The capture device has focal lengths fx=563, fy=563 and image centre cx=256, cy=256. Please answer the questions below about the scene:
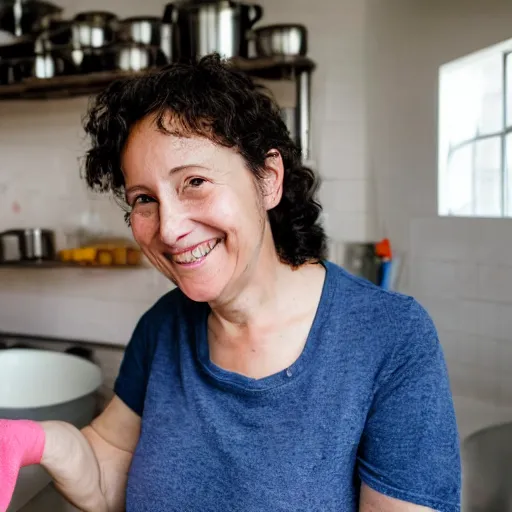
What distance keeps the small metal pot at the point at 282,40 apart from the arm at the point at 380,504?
123cm

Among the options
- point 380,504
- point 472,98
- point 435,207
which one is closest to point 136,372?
point 380,504

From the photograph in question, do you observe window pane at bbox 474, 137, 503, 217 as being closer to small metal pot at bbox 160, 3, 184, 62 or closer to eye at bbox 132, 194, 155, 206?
small metal pot at bbox 160, 3, 184, 62

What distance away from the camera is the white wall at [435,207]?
1.53 metres

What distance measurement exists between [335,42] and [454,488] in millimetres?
1429

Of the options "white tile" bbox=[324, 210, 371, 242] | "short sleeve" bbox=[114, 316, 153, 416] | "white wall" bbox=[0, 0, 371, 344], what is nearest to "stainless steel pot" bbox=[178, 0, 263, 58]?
"white wall" bbox=[0, 0, 371, 344]

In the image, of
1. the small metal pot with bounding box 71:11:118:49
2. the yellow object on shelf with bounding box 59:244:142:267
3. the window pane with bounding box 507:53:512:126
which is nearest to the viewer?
the window pane with bounding box 507:53:512:126

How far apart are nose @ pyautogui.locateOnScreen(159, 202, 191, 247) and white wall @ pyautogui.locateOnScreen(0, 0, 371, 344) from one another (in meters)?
1.14

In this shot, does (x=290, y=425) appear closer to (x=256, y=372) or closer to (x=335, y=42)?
(x=256, y=372)

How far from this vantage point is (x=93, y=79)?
67.3 inches

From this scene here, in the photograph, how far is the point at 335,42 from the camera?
5.76 feet

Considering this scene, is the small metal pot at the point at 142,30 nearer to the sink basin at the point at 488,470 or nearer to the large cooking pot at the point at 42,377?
the large cooking pot at the point at 42,377

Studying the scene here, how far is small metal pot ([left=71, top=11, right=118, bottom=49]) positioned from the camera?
174 centimetres

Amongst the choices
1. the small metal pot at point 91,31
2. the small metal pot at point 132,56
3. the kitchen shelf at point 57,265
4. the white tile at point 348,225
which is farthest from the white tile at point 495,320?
the small metal pot at point 91,31

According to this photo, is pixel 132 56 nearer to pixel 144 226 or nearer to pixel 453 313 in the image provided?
pixel 144 226
